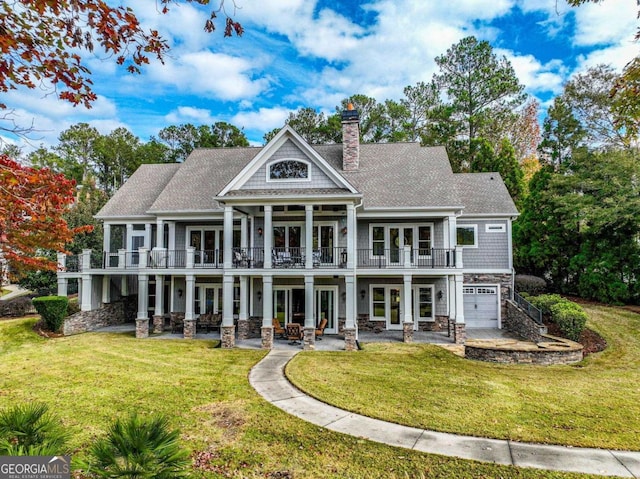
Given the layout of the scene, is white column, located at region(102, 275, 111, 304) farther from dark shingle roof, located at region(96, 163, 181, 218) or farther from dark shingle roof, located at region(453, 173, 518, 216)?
dark shingle roof, located at region(453, 173, 518, 216)

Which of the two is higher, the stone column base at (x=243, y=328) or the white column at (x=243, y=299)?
the white column at (x=243, y=299)

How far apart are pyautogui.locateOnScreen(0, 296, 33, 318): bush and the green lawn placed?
20.9ft

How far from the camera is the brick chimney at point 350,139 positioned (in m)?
18.5

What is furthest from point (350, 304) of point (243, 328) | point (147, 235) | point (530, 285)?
point (530, 285)

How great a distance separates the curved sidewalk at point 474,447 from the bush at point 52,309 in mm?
13375

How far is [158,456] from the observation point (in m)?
4.02

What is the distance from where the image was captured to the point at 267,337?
14.0 meters

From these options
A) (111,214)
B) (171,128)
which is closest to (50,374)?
(111,214)

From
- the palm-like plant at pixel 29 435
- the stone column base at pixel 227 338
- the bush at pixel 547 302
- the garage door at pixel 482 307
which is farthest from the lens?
the garage door at pixel 482 307

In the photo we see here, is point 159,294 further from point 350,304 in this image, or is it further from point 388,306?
point 388,306

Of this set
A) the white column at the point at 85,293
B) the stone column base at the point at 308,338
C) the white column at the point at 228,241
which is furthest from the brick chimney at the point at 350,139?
the white column at the point at 85,293

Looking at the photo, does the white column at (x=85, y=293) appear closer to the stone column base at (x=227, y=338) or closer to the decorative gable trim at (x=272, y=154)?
the stone column base at (x=227, y=338)

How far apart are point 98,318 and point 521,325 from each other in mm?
20489

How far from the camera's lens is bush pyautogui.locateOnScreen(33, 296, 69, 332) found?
15680 mm
